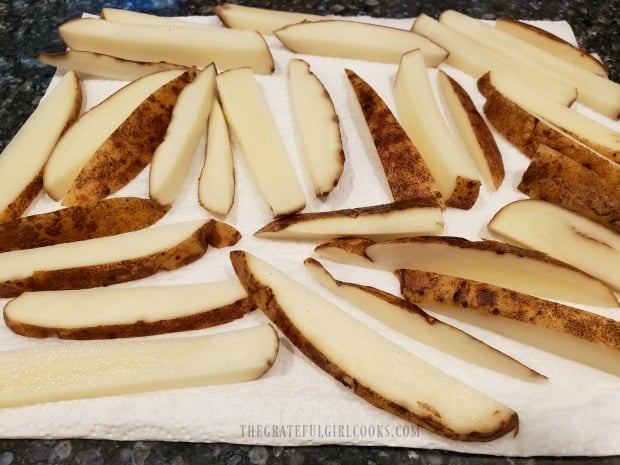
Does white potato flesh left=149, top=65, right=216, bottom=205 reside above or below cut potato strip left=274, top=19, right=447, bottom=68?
below

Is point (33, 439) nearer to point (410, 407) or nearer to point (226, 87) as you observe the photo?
point (410, 407)

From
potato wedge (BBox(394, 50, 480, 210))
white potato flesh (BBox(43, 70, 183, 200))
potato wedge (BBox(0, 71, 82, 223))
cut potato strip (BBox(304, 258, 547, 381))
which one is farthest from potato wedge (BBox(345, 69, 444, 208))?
potato wedge (BBox(0, 71, 82, 223))

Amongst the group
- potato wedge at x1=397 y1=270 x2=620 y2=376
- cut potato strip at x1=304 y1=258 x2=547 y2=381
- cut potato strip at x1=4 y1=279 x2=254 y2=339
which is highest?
potato wedge at x1=397 y1=270 x2=620 y2=376

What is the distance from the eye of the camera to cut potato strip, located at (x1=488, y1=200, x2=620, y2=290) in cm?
121

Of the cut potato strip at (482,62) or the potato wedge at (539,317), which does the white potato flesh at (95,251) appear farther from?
the cut potato strip at (482,62)

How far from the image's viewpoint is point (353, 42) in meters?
1.68

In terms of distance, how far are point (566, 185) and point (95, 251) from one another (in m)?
0.99

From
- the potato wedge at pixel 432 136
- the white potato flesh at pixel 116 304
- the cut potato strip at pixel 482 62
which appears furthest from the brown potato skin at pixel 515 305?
the cut potato strip at pixel 482 62

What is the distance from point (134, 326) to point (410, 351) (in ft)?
1.66

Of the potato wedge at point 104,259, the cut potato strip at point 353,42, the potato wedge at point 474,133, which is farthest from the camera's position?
the cut potato strip at point 353,42

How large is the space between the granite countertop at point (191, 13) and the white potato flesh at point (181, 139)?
18.1 inches

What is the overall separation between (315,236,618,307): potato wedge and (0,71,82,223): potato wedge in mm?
667

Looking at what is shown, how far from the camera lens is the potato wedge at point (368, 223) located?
48.3 inches

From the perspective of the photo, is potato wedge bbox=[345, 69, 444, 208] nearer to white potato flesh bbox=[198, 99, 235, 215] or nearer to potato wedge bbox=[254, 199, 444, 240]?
potato wedge bbox=[254, 199, 444, 240]
